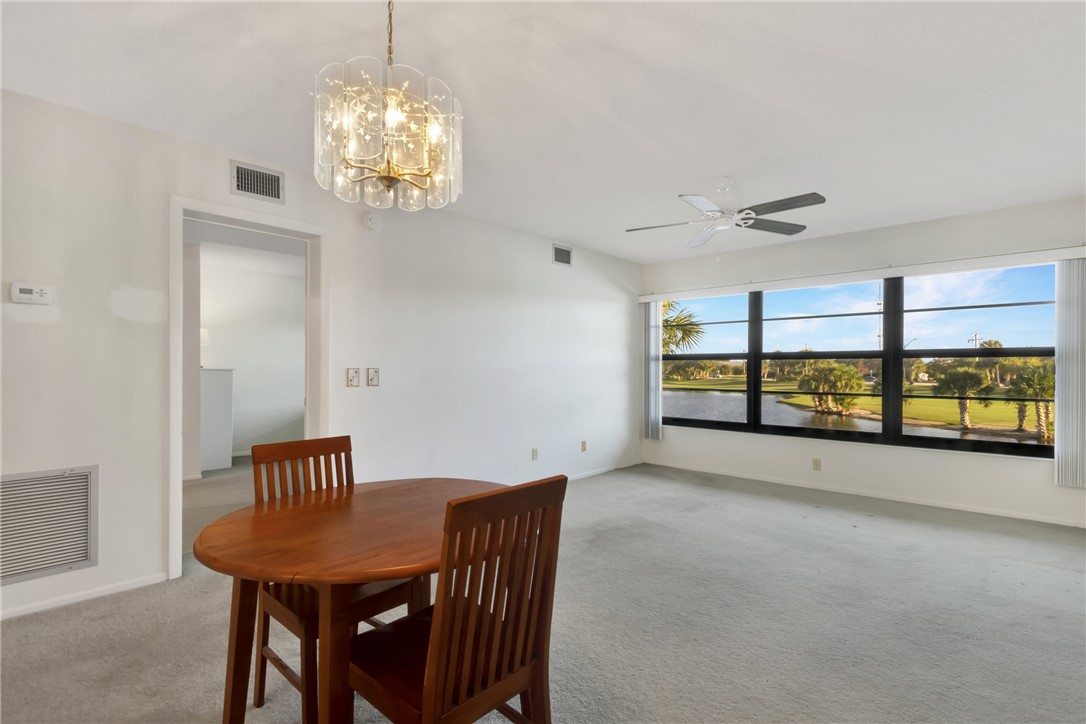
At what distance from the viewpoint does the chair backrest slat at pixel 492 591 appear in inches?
45.7

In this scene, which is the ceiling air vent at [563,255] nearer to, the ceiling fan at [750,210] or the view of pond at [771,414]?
the ceiling fan at [750,210]

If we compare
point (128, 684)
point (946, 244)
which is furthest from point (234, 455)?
point (946, 244)

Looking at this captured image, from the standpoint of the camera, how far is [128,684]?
189cm

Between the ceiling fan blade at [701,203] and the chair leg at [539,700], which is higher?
the ceiling fan blade at [701,203]

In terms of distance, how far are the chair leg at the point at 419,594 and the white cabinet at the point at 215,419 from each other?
16.1 ft

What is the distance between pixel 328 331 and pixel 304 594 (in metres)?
2.21

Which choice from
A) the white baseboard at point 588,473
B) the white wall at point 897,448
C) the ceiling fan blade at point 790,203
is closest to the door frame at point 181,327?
the white baseboard at point 588,473

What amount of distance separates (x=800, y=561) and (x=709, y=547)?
55cm

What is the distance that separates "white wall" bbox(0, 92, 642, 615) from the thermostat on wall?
1.5 inches

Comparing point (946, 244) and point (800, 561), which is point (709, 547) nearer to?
point (800, 561)

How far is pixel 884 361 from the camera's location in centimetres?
486

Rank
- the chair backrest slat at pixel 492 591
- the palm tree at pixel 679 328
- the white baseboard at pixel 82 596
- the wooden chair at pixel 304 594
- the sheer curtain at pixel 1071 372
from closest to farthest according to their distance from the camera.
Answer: the chair backrest slat at pixel 492 591 < the wooden chair at pixel 304 594 < the white baseboard at pixel 82 596 < the sheer curtain at pixel 1071 372 < the palm tree at pixel 679 328

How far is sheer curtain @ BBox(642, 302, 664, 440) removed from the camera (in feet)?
20.6

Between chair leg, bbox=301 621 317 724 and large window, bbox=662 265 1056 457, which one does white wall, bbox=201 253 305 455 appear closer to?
large window, bbox=662 265 1056 457
